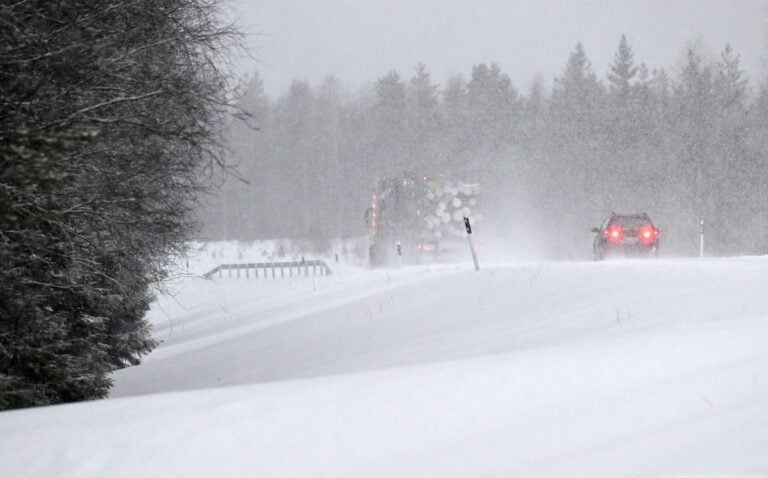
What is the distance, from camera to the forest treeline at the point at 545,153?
46.2 meters

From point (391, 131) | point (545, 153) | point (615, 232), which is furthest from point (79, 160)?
point (391, 131)

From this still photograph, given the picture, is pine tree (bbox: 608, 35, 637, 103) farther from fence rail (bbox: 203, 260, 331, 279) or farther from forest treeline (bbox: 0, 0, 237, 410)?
forest treeline (bbox: 0, 0, 237, 410)

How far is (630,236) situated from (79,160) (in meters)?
17.0

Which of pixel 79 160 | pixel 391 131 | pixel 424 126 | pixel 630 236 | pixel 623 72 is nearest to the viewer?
pixel 79 160

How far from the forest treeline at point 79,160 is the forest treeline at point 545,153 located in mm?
16438

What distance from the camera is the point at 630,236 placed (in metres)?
21.7

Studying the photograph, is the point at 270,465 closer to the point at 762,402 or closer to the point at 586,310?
the point at 762,402

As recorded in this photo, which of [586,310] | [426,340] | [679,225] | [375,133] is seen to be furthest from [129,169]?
[375,133]

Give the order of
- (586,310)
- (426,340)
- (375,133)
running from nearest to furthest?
(586,310)
(426,340)
(375,133)

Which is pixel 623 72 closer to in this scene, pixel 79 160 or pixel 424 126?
pixel 424 126

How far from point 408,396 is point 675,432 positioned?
1.53 m

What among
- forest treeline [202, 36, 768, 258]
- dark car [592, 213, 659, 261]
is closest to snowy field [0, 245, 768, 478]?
dark car [592, 213, 659, 261]

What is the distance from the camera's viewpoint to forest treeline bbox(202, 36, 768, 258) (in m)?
46.2

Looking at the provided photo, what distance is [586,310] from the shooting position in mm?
10477
